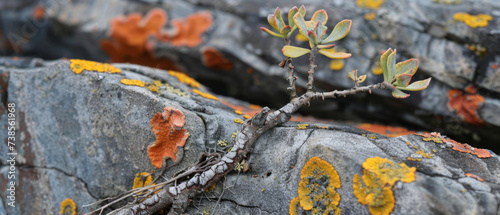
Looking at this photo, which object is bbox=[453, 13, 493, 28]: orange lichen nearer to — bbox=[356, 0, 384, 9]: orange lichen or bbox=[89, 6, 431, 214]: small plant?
bbox=[356, 0, 384, 9]: orange lichen

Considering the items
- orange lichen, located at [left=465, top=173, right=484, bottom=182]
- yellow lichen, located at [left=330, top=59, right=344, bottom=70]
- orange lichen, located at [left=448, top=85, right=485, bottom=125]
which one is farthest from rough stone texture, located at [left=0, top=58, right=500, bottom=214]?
yellow lichen, located at [left=330, top=59, right=344, bottom=70]

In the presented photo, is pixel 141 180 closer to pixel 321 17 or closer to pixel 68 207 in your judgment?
pixel 68 207

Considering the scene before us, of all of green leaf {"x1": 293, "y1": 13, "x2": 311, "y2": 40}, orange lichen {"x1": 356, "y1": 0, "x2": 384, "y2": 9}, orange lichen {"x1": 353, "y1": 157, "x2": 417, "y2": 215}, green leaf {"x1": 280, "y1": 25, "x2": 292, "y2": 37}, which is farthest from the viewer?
orange lichen {"x1": 356, "y1": 0, "x2": 384, "y2": 9}

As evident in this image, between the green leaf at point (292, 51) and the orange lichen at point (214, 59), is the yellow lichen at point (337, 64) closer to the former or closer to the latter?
the orange lichen at point (214, 59)

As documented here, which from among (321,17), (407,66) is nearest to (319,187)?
(407,66)

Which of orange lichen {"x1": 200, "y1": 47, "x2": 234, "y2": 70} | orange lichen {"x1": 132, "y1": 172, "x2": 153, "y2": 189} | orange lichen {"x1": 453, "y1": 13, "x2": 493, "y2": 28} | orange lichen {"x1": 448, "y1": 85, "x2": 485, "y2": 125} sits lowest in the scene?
orange lichen {"x1": 132, "y1": 172, "x2": 153, "y2": 189}

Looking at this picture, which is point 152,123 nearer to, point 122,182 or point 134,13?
point 122,182

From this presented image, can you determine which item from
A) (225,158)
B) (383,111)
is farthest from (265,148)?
(383,111)
